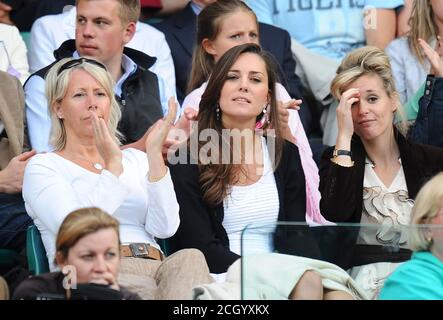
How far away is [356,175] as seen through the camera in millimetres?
6340

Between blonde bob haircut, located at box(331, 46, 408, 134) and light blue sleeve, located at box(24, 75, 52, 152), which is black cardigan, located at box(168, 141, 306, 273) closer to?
blonde bob haircut, located at box(331, 46, 408, 134)

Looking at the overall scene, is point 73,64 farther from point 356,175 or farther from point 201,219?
point 356,175

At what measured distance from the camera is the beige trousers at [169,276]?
530cm

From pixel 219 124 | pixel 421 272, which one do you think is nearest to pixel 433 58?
pixel 219 124

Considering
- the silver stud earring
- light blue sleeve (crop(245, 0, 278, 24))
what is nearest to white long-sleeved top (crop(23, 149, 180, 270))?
the silver stud earring

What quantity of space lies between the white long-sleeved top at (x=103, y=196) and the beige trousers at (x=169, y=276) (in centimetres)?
25

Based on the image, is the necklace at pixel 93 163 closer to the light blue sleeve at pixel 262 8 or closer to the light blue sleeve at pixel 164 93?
the light blue sleeve at pixel 164 93

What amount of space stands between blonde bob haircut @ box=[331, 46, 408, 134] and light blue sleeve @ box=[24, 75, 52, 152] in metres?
1.47

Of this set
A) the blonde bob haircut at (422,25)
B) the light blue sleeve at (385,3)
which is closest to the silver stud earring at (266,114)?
the blonde bob haircut at (422,25)

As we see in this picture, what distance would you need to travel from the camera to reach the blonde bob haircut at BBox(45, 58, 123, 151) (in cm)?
606

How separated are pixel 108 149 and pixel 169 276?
2.23ft
